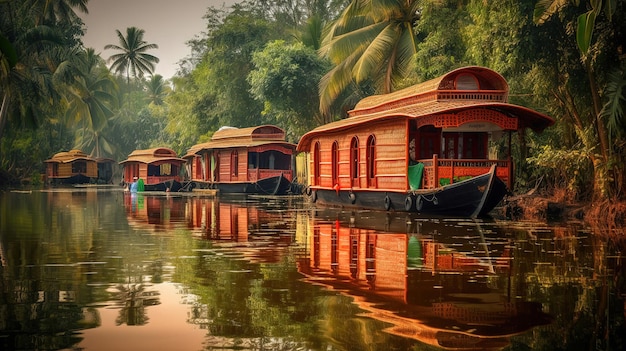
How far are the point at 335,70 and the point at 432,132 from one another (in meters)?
10.9

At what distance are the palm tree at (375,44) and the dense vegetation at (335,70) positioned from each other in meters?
0.06

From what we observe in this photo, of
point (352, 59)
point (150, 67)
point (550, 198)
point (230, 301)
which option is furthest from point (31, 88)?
point (150, 67)

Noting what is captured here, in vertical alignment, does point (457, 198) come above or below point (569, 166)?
below

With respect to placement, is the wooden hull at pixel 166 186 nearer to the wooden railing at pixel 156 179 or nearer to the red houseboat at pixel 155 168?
the red houseboat at pixel 155 168

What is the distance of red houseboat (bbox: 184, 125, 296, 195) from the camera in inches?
1296

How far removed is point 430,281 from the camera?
6969 millimetres

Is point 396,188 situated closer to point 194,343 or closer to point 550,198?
point 550,198


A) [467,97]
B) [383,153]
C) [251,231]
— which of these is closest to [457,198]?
[467,97]

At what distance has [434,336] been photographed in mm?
4719

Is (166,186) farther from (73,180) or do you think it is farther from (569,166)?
(569,166)

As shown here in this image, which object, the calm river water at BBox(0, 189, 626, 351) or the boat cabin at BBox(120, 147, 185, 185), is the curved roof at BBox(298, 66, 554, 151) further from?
the boat cabin at BBox(120, 147, 185, 185)

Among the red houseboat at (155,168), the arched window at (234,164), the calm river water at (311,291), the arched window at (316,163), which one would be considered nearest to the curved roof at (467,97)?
the calm river water at (311,291)

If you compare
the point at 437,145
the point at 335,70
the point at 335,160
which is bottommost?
the point at 335,160

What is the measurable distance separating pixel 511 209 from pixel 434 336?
46.1ft
